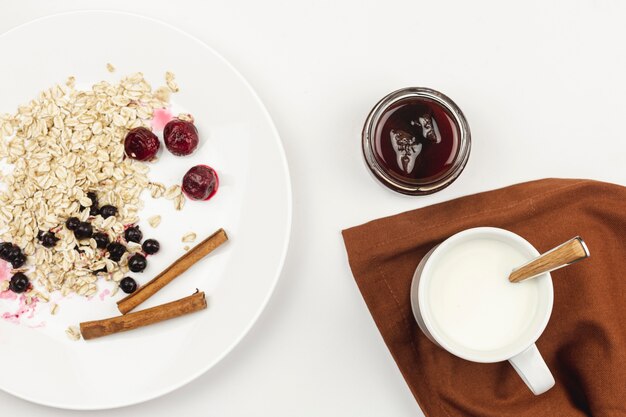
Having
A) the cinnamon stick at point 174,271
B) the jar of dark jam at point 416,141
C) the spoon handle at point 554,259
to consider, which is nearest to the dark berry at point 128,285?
the cinnamon stick at point 174,271

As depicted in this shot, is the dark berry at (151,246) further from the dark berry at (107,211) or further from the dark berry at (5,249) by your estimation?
the dark berry at (5,249)

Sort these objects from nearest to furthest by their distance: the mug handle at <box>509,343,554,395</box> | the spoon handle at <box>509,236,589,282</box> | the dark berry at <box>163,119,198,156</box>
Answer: the spoon handle at <box>509,236,589,282</box>
the mug handle at <box>509,343,554,395</box>
the dark berry at <box>163,119,198,156</box>

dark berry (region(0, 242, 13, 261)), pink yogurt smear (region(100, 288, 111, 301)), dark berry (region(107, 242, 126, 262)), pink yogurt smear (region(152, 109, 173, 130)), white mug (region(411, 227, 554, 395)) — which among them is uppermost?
pink yogurt smear (region(152, 109, 173, 130))

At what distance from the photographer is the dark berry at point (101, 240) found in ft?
3.22

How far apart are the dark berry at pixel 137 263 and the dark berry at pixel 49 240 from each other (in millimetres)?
118

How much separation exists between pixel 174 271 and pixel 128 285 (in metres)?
0.07

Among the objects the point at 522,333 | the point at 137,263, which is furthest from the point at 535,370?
the point at 137,263

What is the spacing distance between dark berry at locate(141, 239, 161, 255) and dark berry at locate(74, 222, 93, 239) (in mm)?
83

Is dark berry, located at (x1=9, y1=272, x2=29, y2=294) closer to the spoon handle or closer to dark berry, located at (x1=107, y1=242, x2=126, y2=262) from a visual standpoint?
dark berry, located at (x1=107, y1=242, x2=126, y2=262)

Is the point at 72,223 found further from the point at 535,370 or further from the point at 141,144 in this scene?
the point at 535,370

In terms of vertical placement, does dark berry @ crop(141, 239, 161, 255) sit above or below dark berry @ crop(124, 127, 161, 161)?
below

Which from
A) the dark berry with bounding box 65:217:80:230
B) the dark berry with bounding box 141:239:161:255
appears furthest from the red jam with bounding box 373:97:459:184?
the dark berry with bounding box 65:217:80:230

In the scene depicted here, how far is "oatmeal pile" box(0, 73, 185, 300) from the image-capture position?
0.98 metres

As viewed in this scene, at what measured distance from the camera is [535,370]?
33.9 inches
